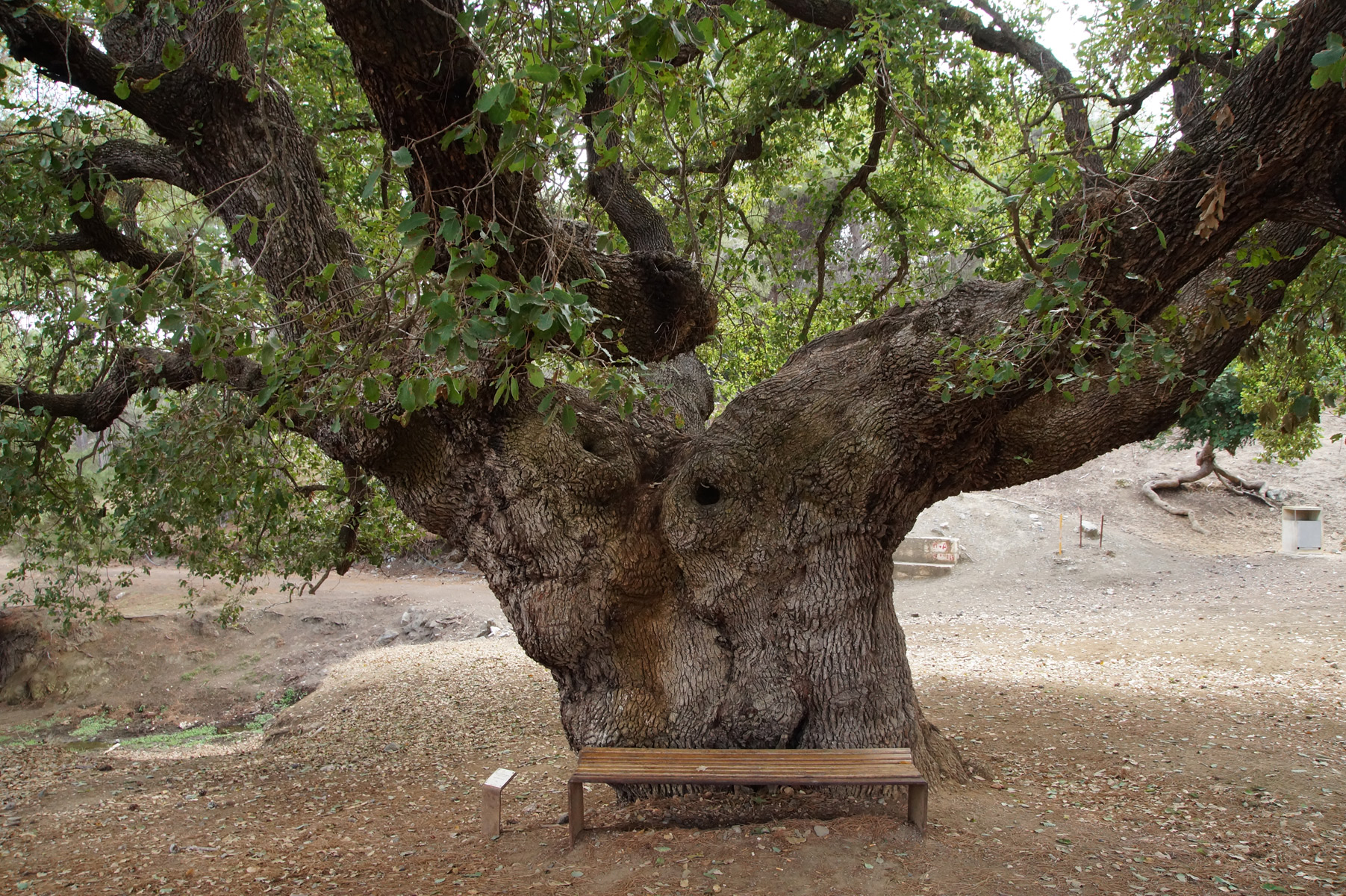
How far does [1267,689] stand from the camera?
22.6ft

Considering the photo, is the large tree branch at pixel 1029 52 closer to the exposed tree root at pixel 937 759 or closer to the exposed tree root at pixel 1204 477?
the exposed tree root at pixel 937 759

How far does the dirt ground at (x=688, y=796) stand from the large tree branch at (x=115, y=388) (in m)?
2.56

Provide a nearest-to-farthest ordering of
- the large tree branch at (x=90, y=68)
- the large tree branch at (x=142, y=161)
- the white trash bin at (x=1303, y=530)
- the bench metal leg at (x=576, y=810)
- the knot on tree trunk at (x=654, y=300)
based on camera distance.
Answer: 1. the bench metal leg at (x=576, y=810)
2. the large tree branch at (x=90, y=68)
3. the knot on tree trunk at (x=654, y=300)
4. the large tree branch at (x=142, y=161)
5. the white trash bin at (x=1303, y=530)

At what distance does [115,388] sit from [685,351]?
3.90m

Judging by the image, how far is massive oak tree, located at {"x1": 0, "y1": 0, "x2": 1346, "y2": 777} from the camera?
123 inches

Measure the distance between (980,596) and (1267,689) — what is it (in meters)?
6.61

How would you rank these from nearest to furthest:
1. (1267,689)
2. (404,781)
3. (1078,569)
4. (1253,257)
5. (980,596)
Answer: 1. (1253,257)
2. (404,781)
3. (1267,689)
4. (980,596)
5. (1078,569)

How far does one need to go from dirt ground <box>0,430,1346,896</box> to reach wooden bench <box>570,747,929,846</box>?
21cm

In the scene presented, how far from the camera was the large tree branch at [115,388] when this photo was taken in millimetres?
5172

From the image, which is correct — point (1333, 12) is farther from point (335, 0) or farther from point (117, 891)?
point (117, 891)

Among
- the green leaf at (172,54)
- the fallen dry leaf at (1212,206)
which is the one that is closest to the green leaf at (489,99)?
the green leaf at (172,54)

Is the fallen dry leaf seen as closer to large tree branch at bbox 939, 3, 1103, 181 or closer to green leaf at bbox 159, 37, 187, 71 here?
large tree branch at bbox 939, 3, 1103, 181

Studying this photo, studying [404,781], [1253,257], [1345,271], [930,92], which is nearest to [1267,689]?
[1345,271]

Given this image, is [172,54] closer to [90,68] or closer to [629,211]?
[90,68]
